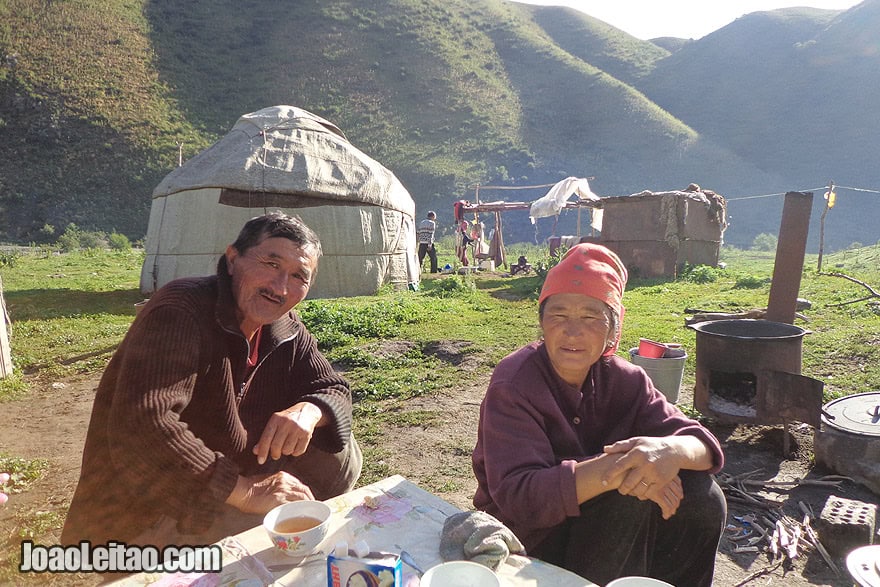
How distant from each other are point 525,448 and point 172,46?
→ 42670 mm

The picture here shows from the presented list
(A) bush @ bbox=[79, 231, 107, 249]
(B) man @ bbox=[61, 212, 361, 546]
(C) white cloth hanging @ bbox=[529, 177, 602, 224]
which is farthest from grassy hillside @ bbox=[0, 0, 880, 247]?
(B) man @ bbox=[61, 212, 361, 546]

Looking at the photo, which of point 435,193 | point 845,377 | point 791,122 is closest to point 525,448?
point 845,377

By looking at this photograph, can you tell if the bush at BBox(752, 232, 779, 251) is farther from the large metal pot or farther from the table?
the table

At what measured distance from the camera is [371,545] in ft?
4.41

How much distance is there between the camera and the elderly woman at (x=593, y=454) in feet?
4.73

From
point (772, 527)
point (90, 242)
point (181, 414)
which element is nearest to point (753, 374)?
point (772, 527)

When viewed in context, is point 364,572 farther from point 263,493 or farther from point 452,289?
point 452,289

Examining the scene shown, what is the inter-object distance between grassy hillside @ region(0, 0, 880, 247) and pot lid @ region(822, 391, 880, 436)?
24698 millimetres

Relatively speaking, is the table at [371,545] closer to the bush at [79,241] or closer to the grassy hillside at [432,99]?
the bush at [79,241]

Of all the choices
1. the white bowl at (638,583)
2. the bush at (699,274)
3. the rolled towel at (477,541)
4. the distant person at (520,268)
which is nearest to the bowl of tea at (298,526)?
the rolled towel at (477,541)

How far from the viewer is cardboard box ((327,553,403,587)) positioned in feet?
3.32

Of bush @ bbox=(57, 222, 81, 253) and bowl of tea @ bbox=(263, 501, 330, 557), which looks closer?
bowl of tea @ bbox=(263, 501, 330, 557)

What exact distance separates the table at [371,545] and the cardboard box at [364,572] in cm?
15

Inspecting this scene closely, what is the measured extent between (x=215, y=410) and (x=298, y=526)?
0.61 meters
